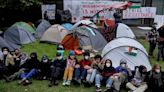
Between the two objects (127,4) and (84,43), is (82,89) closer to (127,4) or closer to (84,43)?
(84,43)

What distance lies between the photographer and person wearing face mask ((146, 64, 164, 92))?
1061cm

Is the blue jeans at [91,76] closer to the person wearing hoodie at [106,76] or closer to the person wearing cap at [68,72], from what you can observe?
the person wearing hoodie at [106,76]

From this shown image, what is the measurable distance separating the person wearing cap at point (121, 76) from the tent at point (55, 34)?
623 centimetres

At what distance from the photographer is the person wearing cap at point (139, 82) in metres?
A: 10.7

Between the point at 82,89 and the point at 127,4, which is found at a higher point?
the point at 127,4

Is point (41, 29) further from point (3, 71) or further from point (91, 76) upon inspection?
point (91, 76)

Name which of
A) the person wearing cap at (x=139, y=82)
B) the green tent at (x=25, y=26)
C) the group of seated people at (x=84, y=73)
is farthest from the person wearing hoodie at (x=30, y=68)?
the green tent at (x=25, y=26)

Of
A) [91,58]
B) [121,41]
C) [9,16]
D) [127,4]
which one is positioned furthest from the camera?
[9,16]

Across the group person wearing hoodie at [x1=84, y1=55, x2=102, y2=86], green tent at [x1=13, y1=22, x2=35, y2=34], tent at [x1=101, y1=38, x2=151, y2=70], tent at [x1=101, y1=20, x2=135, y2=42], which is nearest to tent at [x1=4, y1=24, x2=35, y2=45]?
green tent at [x1=13, y1=22, x2=35, y2=34]

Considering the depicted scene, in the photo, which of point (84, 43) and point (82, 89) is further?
point (84, 43)

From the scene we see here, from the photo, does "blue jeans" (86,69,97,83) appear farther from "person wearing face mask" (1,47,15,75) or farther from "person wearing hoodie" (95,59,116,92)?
"person wearing face mask" (1,47,15,75)

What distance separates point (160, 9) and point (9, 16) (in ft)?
31.7

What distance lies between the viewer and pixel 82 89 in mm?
11438

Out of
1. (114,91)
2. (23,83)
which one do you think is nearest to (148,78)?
(114,91)
